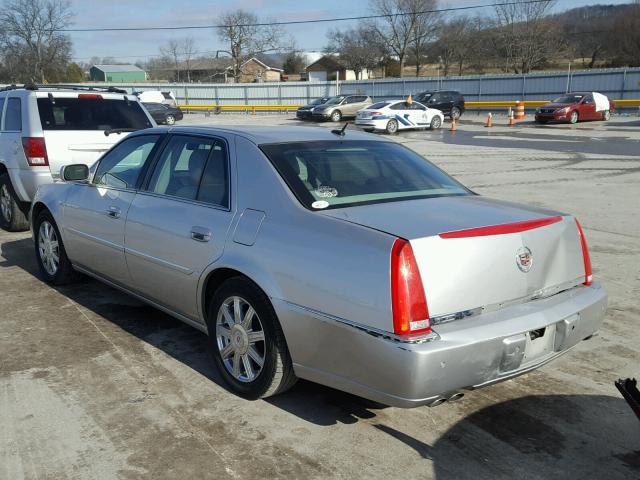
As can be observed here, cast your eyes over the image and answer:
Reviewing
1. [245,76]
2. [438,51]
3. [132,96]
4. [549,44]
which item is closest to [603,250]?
[132,96]

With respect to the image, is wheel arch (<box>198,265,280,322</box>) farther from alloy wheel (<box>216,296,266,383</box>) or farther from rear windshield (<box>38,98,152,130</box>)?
rear windshield (<box>38,98,152,130</box>)

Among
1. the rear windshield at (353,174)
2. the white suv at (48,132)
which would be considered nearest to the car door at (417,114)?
the white suv at (48,132)

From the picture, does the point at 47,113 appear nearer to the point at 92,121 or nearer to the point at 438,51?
the point at 92,121

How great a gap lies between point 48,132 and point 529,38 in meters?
70.4

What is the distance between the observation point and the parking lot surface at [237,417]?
9.82ft

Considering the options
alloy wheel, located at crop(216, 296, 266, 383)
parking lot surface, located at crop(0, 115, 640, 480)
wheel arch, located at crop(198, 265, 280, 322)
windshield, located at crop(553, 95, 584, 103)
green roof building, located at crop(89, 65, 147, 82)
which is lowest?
parking lot surface, located at crop(0, 115, 640, 480)

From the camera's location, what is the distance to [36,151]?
24.8 feet

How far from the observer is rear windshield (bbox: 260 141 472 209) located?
356cm

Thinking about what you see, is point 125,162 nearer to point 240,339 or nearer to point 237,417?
point 240,339

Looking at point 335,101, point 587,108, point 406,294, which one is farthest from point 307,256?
point 335,101

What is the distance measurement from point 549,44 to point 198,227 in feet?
243

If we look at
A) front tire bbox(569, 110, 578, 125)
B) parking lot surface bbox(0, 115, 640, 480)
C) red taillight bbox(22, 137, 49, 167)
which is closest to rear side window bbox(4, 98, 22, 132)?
red taillight bbox(22, 137, 49, 167)

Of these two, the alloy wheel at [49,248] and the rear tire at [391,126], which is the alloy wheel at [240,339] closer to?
the alloy wheel at [49,248]

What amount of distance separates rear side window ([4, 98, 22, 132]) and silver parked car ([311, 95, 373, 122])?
1108 inches
